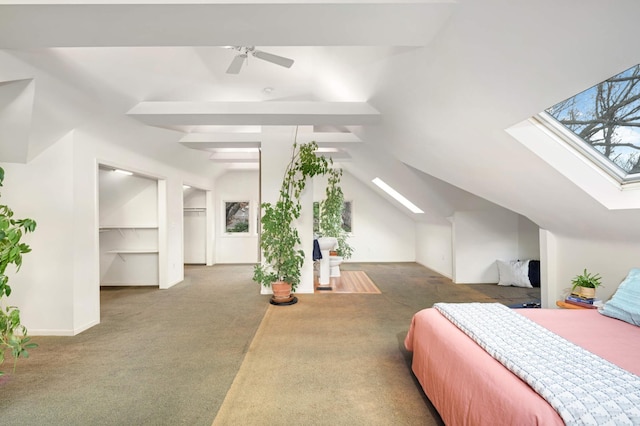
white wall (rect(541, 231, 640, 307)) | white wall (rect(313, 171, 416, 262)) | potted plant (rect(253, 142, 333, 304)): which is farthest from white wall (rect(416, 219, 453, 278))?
potted plant (rect(253, 142, 333, 304))

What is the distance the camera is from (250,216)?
7539 mm

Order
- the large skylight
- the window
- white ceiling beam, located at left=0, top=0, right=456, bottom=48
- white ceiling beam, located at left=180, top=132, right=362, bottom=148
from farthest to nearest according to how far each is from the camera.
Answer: the window, white ceiling beam, located at left=180, top=132, right=362, bottom=148, the large skylight, white ceiling beam, located at left=0, top=0, right=456, bottom=48

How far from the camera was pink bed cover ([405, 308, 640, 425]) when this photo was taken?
1.13m

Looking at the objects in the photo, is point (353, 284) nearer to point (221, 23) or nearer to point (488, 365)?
point (488, 365)

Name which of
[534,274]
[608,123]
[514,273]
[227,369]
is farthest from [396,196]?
[227,369]

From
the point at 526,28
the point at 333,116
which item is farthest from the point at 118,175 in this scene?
the point at 526,28

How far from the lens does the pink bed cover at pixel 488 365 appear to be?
1.13 meters

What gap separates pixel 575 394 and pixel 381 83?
98.4 inches

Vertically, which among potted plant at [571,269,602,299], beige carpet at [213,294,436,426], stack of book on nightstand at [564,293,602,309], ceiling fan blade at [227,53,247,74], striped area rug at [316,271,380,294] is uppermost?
ceiling fan blade at [227,53,247,74]

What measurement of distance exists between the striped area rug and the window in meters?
3.03

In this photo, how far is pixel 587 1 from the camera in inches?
44.1

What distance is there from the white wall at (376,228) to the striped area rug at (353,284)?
152 cm

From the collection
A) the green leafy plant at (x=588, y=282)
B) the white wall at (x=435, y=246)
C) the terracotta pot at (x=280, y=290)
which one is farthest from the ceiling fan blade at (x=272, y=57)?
the white wall at (x=435, y=246)

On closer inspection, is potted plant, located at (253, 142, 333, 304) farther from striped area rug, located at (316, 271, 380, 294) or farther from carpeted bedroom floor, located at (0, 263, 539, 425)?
striped area rug, located at (316, 271, 380, 294)
